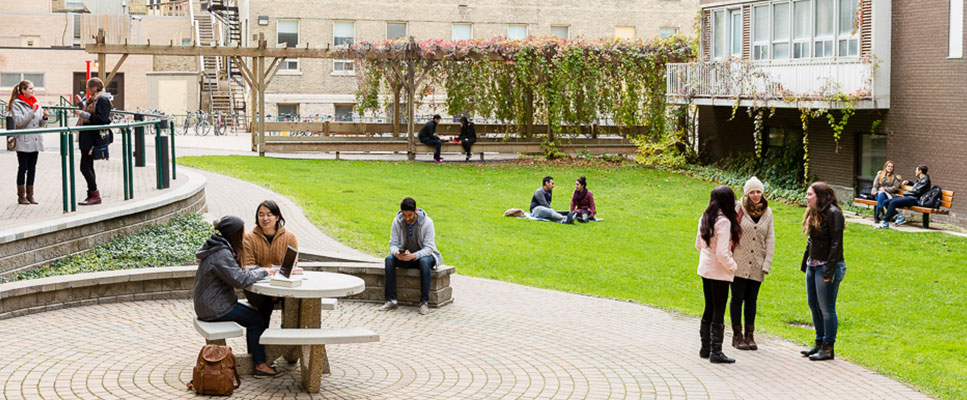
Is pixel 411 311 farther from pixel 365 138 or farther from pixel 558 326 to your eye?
pixel 365 138

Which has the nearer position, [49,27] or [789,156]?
[789,156]

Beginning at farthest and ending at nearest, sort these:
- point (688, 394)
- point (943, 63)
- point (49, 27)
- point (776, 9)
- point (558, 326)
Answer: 1. point (49, 27)
2. point (776, 9)
3. point (943, 63)
4. point (558, 326)
5. point (688, 394)

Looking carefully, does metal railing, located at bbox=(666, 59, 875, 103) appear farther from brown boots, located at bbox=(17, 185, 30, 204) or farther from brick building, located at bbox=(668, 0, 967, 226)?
brown boots, located at bbox=(17, 185, 30, 204)

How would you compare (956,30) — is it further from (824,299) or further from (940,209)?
(824,299)

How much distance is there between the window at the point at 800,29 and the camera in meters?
27.3

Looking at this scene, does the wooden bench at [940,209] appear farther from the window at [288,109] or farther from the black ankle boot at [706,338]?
the window at [288,109]

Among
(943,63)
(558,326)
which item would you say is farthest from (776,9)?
(558,326)

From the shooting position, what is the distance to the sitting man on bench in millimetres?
22344

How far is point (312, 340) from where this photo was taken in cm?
841

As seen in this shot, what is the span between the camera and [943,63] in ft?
76.5

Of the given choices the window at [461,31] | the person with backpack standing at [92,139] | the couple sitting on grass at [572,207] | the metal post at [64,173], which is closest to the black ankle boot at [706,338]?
the metal post at [64,173]

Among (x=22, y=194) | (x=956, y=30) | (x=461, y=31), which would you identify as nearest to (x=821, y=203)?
(x=22, y=194)

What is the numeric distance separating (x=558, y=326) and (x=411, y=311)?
1618 millimetres

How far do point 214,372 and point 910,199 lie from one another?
1779 centimetres
